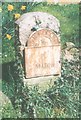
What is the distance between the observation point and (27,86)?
6.86 meters

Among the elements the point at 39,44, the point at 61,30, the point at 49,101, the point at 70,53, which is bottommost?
the point at 49,101

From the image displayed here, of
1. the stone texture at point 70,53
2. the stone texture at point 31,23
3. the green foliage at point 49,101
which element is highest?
the stone texture at point 31,23

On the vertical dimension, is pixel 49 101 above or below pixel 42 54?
below

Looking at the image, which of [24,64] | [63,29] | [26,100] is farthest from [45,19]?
[63,29]

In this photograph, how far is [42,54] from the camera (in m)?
6.95

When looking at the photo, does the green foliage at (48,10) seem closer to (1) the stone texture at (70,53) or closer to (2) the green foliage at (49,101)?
(1) the stone texture at (70,53)

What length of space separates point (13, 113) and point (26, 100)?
0.26 m

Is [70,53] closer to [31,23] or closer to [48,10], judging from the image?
[31,23]

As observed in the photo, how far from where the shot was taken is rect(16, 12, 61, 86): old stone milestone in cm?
680

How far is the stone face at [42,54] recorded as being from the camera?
22.4ft

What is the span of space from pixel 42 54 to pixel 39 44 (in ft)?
0.54

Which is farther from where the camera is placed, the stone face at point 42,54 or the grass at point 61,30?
the stone face at point 42,54

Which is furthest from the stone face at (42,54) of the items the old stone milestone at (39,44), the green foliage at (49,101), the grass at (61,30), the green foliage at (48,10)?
the green foliage at (48,10)

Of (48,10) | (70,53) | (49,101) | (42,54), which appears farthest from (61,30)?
(49,101)
